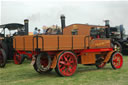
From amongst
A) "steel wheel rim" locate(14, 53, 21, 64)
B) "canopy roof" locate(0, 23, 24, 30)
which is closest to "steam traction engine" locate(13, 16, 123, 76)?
"steel wheel rim" locate(14, 53, 21, 64)

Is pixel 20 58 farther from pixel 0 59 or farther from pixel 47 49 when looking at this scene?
pixel 47 49

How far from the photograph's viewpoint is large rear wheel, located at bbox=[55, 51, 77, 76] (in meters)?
5.51

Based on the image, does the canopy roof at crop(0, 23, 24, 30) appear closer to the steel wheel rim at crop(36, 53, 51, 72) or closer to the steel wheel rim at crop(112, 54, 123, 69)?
the steel wheel rim at crop(36, 53, 51, 72)

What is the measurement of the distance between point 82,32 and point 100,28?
2.61ft

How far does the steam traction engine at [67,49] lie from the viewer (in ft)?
17.6

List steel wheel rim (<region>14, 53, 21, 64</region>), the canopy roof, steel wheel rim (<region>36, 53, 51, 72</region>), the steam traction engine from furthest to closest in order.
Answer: the canopy roof, steel wheel rim (<region>14, 53, 21, 64</region>), steel wheel rim (<region>36, 53, 51, 72</region>), the steam traction engine

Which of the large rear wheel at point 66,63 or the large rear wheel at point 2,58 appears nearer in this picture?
the large rear wheel at point 66,63

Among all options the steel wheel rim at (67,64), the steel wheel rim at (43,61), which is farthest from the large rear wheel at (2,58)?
the steel wheel rim at (67,64)

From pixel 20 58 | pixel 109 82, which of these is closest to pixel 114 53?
pixel 109 82

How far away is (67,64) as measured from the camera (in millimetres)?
5684

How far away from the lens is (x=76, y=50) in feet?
20.3

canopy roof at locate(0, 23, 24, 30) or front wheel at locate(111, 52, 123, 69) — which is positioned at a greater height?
canopy roof at locate(0, 23, 24, 30)

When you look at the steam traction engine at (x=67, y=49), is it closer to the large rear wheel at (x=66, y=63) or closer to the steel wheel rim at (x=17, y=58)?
the large rear wheel at (x=66, y=63)

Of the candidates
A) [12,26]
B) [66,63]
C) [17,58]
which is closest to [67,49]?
[66,63]
